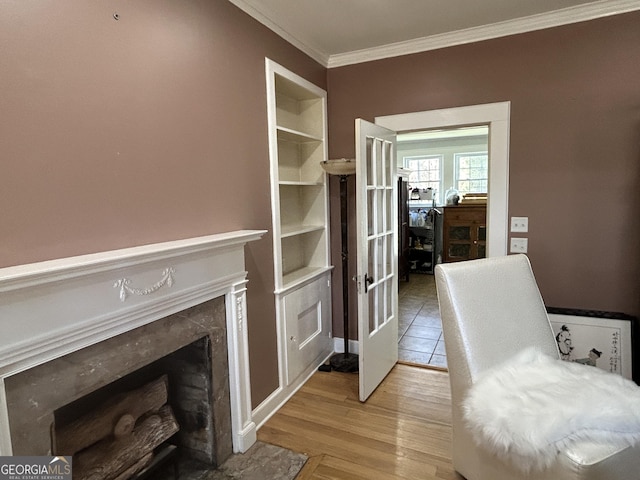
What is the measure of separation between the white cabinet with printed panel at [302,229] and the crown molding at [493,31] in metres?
0.42

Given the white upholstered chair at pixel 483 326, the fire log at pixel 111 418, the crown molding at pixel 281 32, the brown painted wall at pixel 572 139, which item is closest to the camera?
the fire log at pixel 111 418

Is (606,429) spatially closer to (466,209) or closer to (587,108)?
(587,108)

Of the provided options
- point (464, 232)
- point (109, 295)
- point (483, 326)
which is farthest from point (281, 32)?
point (464, 232)

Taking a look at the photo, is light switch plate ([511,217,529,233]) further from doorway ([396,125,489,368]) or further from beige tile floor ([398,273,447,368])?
doorway ([396,125,489,368])

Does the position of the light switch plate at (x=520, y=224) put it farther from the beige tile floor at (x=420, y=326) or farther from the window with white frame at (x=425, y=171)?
the window with white frame at (x=425, y=171)

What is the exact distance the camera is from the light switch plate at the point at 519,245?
2.70 m

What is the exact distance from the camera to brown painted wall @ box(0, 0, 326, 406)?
3.89 ft

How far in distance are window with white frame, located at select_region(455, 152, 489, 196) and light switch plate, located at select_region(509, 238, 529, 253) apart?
4.60m

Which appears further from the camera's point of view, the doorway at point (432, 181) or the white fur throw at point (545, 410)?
the doorway at point (432, 181)

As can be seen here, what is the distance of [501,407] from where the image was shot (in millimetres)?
1403

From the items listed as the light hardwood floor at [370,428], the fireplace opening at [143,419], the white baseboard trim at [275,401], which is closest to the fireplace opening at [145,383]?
the fireplace opening at [143,419]

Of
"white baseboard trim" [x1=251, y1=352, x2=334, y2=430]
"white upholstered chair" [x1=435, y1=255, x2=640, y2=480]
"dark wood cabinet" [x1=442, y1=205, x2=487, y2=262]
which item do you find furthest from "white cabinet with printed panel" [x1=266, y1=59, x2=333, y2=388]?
"dark wood cabinet" [x1=442, y1=205, x2=487, y2=262]

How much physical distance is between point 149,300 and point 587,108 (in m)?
2.79

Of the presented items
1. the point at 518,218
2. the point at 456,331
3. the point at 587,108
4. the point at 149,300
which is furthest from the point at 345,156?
the point at 149,300
